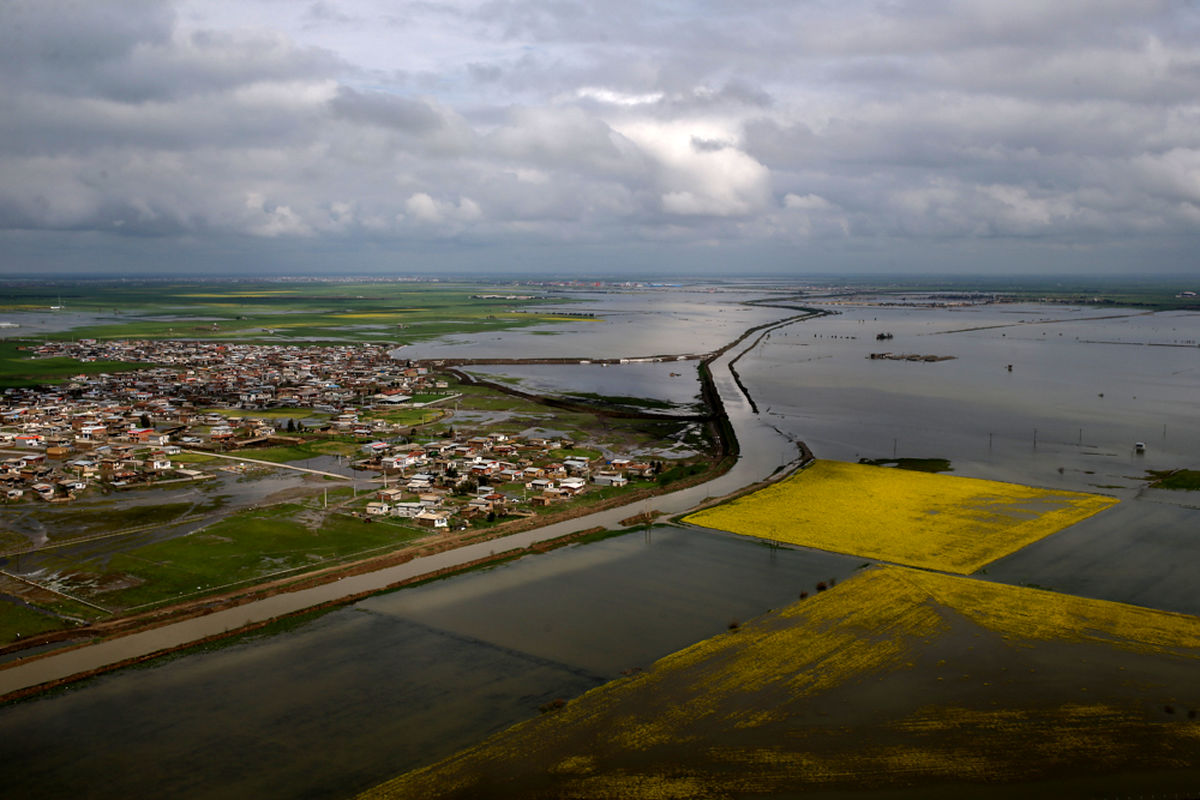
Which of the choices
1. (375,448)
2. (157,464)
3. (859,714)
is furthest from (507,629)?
(157,464)

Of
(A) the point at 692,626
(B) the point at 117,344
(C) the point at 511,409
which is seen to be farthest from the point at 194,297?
(A) the point at 692,626

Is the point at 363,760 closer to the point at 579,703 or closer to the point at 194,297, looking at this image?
the point at 579,703

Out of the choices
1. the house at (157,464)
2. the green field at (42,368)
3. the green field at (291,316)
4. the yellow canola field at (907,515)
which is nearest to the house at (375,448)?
the house at (157,464)

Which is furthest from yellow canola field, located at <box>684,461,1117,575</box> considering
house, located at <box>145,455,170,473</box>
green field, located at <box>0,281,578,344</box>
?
green field, located at <box>0,281,578,344</box>

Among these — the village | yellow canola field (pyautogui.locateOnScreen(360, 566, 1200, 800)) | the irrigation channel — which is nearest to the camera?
yellow canola field (pyautogui.locateOnScreen(360, 566, 1200, 800))

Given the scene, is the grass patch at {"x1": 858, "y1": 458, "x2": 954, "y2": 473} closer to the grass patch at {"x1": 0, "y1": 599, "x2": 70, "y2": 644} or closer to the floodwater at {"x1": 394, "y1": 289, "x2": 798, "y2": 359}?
the grass patch at {"x1": 0, "y1": 599, "x2": 70, "y2": 644}

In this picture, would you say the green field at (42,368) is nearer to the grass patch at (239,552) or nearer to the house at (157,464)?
the house at (157,464)

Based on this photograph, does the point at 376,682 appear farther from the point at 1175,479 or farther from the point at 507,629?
the point at 1175,479
